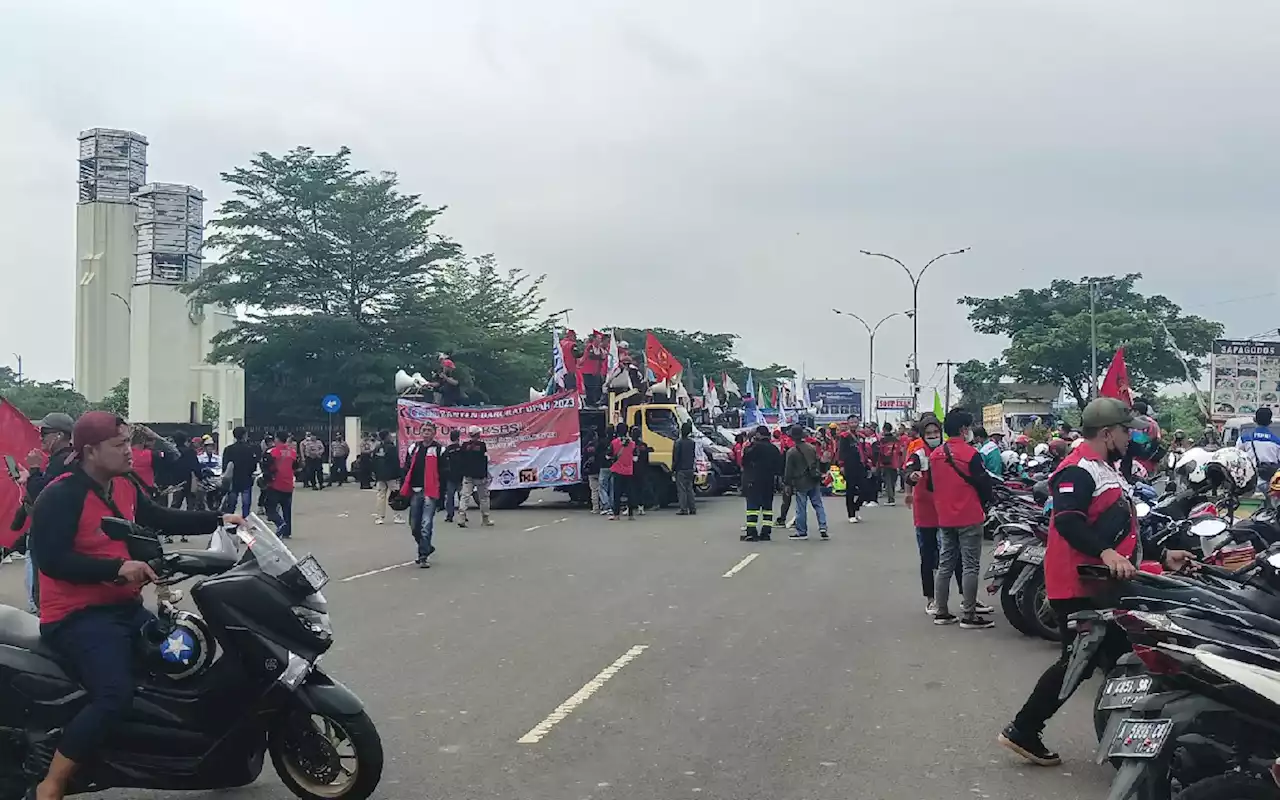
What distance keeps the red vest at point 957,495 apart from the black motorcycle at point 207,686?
5.94 meters

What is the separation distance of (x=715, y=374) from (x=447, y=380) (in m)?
65.4

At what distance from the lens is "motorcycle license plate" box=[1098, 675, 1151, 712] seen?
4543 millimetres

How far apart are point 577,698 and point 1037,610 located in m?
3.93

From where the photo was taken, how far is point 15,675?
4.95 meters

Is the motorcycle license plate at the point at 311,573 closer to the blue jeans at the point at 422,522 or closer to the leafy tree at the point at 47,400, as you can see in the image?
the blue jeans at the point at 422,522

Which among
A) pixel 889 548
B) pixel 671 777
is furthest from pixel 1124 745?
pixel 889 548

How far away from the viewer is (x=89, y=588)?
4.97 metres

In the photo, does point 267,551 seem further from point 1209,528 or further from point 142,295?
point 142,295

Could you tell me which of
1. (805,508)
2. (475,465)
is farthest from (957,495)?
(475,465)

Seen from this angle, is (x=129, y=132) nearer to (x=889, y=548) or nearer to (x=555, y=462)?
(x=555, y=462)

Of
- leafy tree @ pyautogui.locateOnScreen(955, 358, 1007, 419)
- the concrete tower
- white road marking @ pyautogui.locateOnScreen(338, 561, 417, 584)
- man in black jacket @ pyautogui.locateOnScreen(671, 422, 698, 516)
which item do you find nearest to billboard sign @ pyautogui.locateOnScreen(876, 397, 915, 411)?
leafy tree @ pyautogui.locateOnScreen(955, 358, 1007, 419)

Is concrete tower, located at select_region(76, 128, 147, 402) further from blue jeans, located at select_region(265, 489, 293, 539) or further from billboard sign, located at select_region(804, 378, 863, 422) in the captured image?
blue jeans, located at select_region(265, 489, 293, 539)

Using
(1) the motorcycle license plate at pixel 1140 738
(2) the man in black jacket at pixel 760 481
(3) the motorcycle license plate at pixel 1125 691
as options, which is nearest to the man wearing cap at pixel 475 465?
(2) the man in black jacket at pixel 760 481

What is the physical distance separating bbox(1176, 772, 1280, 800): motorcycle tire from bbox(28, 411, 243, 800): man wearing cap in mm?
3938
